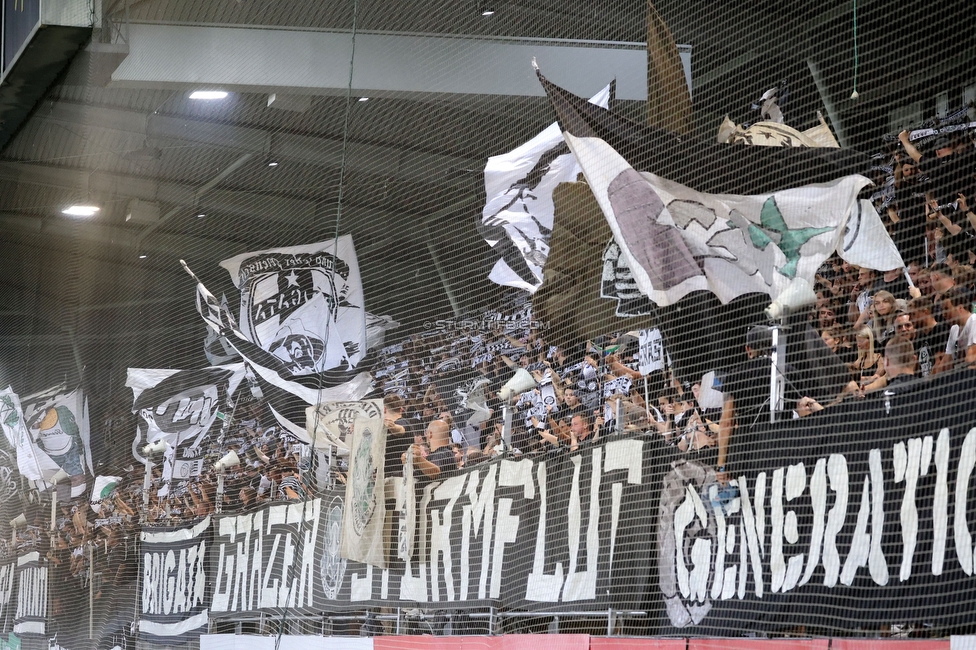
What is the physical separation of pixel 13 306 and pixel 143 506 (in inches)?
118

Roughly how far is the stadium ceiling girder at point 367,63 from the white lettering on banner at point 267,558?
75.6 inches

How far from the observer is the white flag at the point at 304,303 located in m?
5.23

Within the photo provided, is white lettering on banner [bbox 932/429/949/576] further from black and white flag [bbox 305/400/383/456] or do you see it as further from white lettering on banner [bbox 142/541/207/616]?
white lettering on banner [bbox 142/541/207/616]

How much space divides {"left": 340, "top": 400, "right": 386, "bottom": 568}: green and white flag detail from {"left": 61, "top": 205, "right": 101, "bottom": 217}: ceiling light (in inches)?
135

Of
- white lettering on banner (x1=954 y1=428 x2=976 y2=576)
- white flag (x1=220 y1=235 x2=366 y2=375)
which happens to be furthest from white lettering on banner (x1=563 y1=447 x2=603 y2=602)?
white flag (x1=220 y1=235 x2=366 y2=375)

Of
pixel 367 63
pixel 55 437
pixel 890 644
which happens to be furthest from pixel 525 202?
pixel 55 437

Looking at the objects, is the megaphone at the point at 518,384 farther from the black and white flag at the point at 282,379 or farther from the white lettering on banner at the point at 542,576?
the black and white flag at the point at 282,379

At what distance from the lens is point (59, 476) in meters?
7.36

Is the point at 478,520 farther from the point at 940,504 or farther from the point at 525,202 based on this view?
the point at 940,504

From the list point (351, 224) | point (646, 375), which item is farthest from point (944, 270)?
point (351, 224)

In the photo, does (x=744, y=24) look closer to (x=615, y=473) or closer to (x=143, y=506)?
(x=615, y=473)

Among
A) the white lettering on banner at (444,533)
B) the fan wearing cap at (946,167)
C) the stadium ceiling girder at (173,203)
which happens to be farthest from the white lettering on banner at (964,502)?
the stadium ceiling girder at (173,203)

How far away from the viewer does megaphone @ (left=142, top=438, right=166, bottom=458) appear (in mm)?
6160

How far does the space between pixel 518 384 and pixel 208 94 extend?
302 cm
